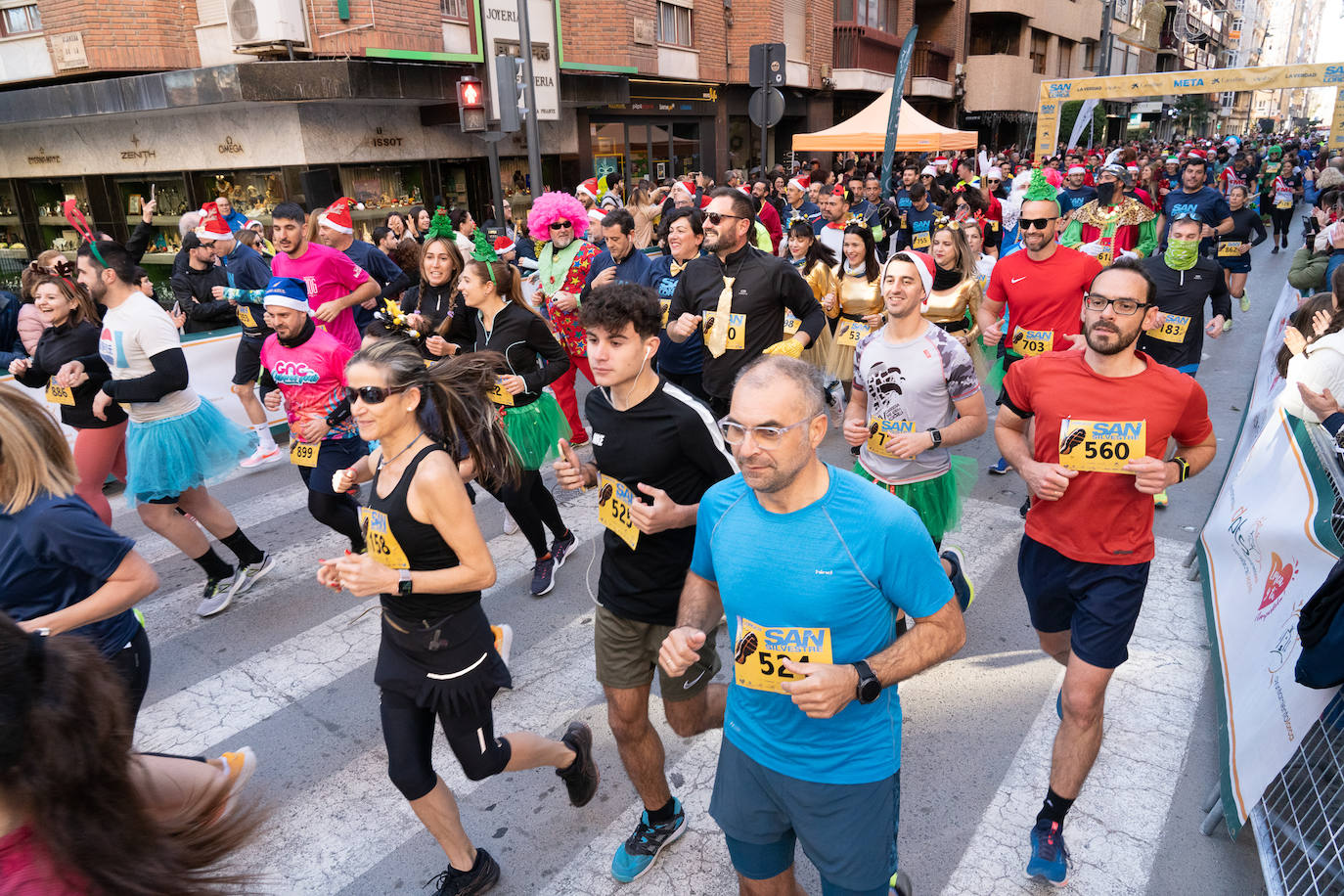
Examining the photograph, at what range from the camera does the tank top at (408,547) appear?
9.59ft

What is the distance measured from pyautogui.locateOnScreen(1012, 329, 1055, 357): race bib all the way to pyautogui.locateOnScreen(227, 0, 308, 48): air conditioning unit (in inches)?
537

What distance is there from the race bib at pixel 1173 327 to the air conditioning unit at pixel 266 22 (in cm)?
1413

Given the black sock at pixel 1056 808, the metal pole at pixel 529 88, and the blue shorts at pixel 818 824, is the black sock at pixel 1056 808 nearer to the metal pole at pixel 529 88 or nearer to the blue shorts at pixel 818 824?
the blue shorts at pixel 818 824

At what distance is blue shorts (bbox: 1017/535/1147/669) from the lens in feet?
10.5

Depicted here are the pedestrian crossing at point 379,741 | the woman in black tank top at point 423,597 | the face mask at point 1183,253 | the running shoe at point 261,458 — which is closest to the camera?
the woman in black tank top at point 423,597

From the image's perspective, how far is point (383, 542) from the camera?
9.78 ft

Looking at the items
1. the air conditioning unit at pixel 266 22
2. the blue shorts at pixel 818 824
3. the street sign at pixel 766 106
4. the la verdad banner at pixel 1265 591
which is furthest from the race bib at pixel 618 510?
the air conditioning unit at pixel 266 22

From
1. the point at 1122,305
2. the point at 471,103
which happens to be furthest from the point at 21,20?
the point at 1122,305

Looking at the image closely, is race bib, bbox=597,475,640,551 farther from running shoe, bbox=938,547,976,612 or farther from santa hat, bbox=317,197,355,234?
santa hat, bbox=317,197,355,234

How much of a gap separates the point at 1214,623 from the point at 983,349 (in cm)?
356

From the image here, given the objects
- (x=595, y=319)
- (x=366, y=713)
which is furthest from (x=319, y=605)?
(x=595, y=319)

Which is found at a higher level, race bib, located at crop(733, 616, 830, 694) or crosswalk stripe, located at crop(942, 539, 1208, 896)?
race bib, located at crop(733, 616, 830, 694)

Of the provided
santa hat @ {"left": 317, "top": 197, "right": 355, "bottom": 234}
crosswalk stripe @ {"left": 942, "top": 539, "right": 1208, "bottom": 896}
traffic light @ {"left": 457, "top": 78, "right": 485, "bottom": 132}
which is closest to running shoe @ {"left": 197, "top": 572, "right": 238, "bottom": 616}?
santa hat @ {"left": 317, "top": 197, "right": 355, "bottom": 234}

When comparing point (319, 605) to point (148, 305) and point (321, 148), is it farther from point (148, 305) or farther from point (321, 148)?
point (321, 148)
